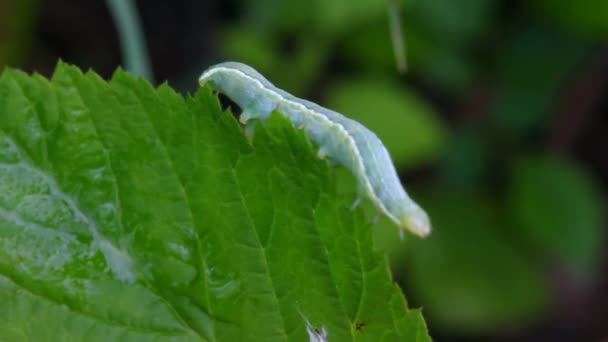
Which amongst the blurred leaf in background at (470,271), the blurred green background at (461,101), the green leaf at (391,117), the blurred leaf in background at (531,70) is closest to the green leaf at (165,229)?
the blurred green background at (461,101)

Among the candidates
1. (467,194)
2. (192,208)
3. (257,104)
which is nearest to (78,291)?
(192,208)

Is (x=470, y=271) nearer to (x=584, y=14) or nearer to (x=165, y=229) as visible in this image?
(x=584, y=14)

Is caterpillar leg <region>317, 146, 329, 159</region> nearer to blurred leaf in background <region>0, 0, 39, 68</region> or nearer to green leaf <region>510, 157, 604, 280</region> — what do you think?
blurred leaf in background <region>0, 0, 39, 68</region>

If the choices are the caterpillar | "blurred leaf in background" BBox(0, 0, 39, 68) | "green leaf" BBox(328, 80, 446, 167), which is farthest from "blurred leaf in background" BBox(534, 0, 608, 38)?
the caterpillar

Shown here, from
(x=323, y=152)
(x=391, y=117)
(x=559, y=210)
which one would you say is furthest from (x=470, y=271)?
(x=323, y=152)

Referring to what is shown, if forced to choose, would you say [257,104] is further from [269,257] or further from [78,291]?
[78,291]
